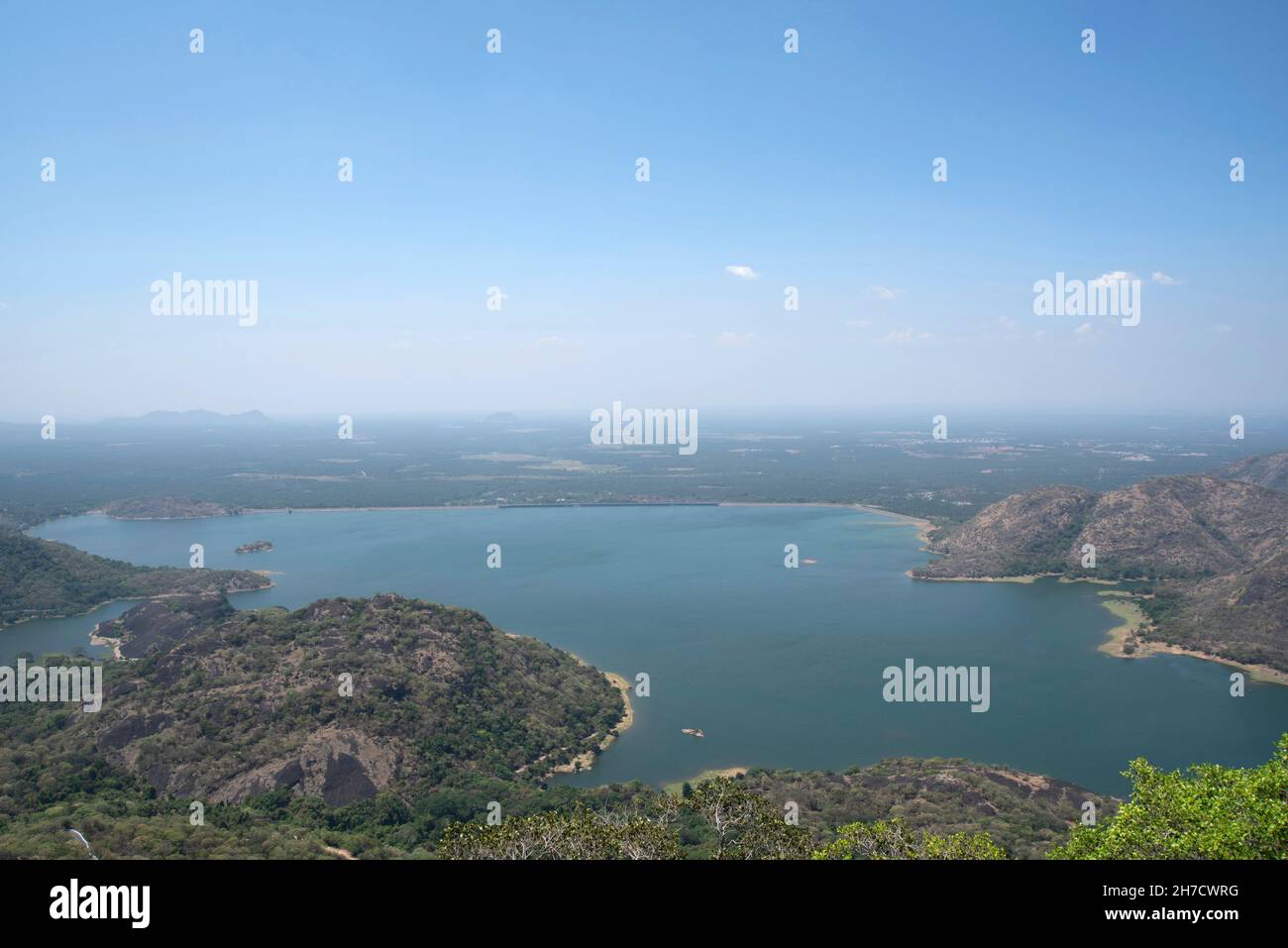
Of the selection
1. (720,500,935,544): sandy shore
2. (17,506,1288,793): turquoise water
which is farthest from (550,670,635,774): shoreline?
(720,500,935,544): sandy shore

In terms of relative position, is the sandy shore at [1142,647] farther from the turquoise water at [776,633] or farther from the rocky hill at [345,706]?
the rocky hill at [345,706]

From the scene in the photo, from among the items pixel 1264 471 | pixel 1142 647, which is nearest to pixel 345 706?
pixel 1142 647

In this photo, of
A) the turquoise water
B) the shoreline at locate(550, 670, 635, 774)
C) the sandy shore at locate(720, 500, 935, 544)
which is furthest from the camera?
the sandy shore at locate(720, 500, 935, 544)

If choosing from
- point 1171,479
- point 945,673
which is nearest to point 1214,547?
point 1171,479

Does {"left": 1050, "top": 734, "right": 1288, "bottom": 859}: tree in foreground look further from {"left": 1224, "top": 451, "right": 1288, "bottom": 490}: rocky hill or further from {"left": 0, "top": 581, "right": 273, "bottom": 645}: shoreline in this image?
{"left": 1224, "top": 451, "right": 1288, "bottom": 490}: rocky hill

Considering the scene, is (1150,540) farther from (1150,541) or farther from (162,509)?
(162,509)

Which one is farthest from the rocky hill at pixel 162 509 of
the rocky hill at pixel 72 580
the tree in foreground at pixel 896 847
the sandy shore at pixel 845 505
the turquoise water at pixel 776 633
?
the tree in foreground at pixel 896 847
